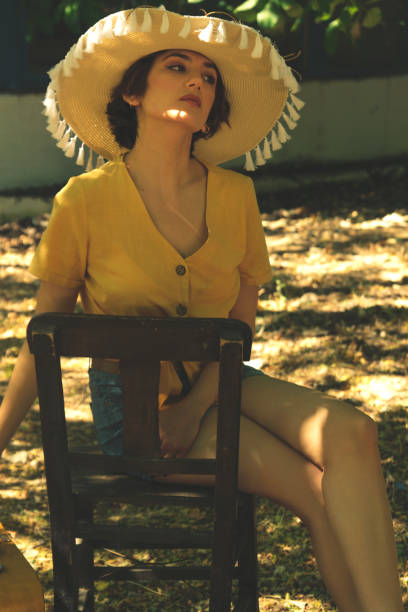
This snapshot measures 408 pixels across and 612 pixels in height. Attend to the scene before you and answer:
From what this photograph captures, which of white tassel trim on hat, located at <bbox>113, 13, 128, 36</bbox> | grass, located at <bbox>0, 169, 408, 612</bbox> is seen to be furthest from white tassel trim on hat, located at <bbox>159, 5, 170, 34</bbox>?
grass, located at <bbox>0, 169, 408, 612</bbox>

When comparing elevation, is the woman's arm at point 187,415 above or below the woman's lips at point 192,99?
below

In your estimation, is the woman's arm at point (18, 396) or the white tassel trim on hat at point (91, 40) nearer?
the woman's arm at point (18, 396)

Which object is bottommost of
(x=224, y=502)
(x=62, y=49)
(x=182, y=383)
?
(x=224, y=502)

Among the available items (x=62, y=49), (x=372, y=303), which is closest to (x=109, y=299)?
(x=372, y=303)

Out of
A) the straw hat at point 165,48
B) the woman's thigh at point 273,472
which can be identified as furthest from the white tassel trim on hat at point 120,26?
the woman's thigh at point 273,472

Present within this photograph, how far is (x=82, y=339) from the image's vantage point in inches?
75.7

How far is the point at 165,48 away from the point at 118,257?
2.08ft

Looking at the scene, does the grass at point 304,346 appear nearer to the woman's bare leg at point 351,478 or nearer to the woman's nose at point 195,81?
the woman's bare leg at point 351,478

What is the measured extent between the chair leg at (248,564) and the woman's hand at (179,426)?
0.34m

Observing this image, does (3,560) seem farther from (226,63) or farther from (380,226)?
(380,226)

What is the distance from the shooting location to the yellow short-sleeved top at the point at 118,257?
2490mm

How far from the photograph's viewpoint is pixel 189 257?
2.56 meters

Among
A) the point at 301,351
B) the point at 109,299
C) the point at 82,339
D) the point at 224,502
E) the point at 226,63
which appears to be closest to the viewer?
the point at 82,339

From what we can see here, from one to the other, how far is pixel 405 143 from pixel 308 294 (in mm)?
4583
